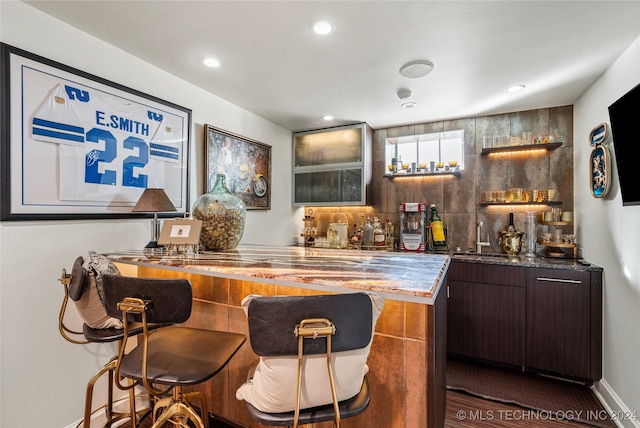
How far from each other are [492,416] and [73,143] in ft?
10.4

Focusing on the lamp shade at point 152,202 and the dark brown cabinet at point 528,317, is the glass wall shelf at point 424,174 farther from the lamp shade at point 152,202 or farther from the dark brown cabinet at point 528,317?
the lamp shade at point 152,202

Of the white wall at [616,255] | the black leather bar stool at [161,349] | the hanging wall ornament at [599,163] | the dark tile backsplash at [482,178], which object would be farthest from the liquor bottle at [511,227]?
the black leather bar stool at [161,349]

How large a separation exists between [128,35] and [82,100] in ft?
1.61

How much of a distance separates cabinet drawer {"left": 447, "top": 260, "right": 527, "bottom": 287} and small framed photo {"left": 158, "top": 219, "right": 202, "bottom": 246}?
89.3 inches

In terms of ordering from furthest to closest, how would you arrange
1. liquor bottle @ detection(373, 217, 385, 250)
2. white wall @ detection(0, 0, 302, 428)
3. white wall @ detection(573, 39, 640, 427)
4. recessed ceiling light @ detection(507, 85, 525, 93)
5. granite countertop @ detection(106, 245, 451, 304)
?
liquor bottle @ detection(373, 217, 385, 250)
recessed ceiling light @ detection(507, 85, 525, 93)
white wall @ detection(573, 39, 640, 427)
white wall @ detection(0, 0, 302, 428)
granite countertop @ detection(106, 245, 451, 304)

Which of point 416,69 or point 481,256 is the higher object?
point 416,69

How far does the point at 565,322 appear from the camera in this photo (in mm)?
2355

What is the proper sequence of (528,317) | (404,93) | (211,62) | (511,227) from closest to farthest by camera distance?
(211,62), (528,317), (404,93), (511,227)

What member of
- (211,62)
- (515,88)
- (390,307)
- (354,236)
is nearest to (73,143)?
(211,62)

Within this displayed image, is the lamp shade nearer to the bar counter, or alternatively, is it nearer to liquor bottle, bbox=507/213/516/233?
the bar counter

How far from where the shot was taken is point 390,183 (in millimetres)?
3713

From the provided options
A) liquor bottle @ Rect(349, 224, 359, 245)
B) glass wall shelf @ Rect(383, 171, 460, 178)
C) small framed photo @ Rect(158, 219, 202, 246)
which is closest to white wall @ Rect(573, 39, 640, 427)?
glass wall shelf @ Rect(383, 171, 460, 178)

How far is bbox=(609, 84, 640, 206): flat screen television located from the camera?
5.35 ft

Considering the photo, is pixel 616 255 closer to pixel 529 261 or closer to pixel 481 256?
pixel 529 261
